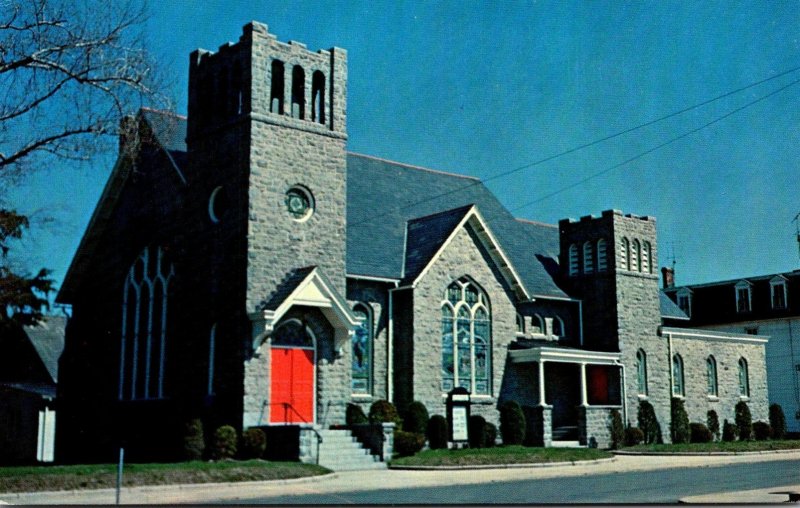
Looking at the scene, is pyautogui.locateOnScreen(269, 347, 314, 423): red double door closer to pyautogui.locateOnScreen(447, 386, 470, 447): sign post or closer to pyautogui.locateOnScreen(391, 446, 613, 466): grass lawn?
pyautogui.locateOnScreen(391, 446, 613, 466): grass lawn

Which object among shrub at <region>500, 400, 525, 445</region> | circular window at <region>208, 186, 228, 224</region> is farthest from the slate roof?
shrub at <region>500, 400, 525, 445</region>

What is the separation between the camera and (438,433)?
2711 centimetres

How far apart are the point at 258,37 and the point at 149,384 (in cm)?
1007

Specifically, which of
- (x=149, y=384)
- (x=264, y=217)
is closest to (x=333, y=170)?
(x=264, y=217)

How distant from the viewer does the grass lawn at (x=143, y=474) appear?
1620 centimetres

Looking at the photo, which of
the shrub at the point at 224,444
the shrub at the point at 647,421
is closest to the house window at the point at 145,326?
the shrub at the point at 224,444

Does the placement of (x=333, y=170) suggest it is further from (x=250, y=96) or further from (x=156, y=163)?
(x=156, y=163)

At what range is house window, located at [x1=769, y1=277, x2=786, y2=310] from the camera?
1864 inches

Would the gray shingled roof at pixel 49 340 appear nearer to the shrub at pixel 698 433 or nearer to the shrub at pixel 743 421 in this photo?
the shrub at pixel 698 433

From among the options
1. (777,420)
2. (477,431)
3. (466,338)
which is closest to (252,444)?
(477,431)

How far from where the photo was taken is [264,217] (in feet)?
80.7

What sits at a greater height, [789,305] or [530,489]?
[789,305]

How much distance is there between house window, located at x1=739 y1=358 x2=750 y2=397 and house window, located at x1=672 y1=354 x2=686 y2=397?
3.92 meters

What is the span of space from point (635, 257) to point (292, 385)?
15.4 meters
